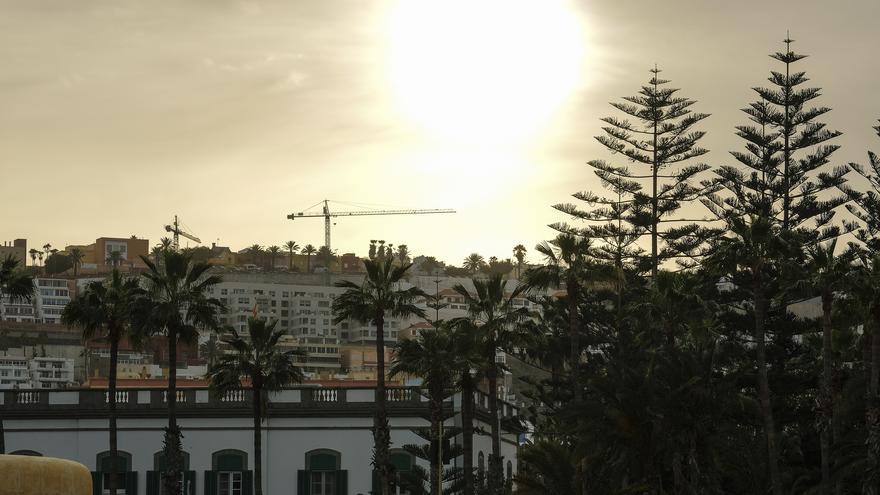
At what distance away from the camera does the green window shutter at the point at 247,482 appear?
64875 millimetres

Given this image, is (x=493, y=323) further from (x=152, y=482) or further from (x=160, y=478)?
(x=152, y=482)

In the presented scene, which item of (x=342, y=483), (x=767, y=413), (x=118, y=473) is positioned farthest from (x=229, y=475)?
(x=767, y=413)

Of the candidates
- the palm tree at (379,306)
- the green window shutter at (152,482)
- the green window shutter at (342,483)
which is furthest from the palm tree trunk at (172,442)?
the green window shutter at (342,483)

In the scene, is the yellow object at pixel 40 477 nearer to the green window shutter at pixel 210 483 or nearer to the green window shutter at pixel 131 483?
the green window shutter at pixel 210 483

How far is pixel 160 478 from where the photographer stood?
214 ft

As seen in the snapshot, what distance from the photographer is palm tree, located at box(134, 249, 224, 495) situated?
57.6 metres

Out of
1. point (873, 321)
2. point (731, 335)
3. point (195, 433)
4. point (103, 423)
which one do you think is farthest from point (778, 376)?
point (103, 423)

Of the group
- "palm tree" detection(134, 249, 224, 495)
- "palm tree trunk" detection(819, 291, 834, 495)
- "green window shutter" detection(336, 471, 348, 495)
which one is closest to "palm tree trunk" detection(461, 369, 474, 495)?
"green window shutter" detection(336, 471, 348, 495)

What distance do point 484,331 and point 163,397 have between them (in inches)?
623

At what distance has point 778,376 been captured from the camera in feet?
216

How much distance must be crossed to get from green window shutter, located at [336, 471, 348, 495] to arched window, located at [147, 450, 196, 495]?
6.07m

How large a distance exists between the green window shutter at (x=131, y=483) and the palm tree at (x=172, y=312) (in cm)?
689

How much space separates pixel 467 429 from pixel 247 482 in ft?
38.7

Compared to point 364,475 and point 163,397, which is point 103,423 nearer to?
point 163,397
